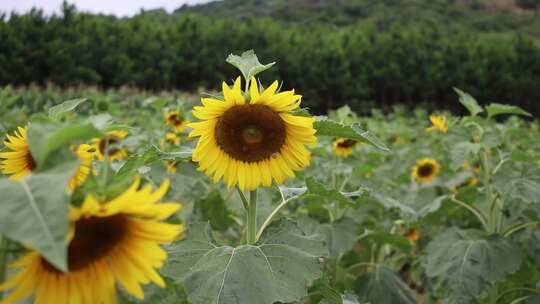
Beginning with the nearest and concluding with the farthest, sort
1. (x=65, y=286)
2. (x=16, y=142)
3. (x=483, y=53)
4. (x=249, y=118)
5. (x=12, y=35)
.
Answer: (x=65, y=286)
(x=16, y=142)
(x=249, y=118)
(x=12, y=35)
(x=483, y=53)

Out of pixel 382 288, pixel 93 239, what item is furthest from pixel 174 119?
pixel 93 239

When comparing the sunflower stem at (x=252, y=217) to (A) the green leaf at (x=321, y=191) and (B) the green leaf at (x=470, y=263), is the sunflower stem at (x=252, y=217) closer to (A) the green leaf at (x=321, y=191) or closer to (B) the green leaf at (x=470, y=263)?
(A) the green leaf at (x=321, y=191)

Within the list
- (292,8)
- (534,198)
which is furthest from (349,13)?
(534,198)

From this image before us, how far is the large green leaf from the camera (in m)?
1.32

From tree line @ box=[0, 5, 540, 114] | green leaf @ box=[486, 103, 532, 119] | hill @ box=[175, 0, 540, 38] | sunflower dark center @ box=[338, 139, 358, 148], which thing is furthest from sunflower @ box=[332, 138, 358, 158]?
hill @ box=[175, 0, 540, 38]

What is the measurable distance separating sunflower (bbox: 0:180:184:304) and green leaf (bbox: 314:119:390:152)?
65cm

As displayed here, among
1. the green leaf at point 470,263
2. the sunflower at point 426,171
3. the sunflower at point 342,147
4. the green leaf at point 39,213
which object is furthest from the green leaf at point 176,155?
the sunflower at point 426,171

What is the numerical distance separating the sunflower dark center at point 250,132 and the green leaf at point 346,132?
101 mm

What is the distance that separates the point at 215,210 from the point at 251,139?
137 centimetres

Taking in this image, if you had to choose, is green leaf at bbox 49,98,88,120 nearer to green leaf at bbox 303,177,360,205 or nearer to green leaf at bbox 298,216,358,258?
green leaf at bbox 303,177,360,205

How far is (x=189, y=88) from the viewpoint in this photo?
70.4ft

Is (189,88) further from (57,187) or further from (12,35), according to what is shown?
(57,187)

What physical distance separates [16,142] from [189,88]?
2046 centimetres

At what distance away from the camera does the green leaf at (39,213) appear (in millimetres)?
702
